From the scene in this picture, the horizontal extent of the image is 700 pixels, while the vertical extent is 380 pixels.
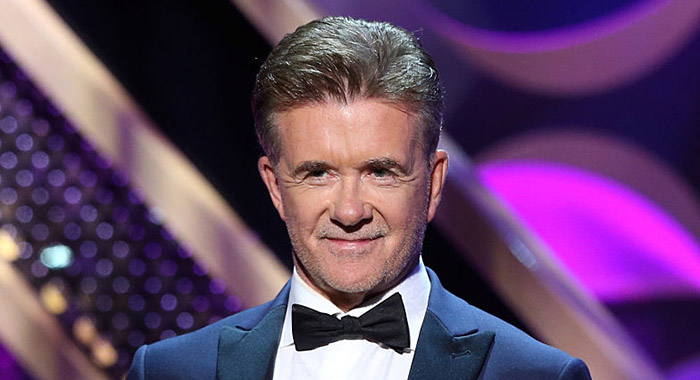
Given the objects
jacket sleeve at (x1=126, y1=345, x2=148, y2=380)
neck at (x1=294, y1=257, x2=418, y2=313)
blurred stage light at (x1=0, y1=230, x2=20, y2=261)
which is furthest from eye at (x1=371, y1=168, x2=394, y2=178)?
blurred stage light at (x1=0, y1=230, x2=20, y2=261)

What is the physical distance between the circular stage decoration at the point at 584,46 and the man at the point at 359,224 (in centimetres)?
117

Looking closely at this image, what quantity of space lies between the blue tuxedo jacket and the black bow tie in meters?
0.06

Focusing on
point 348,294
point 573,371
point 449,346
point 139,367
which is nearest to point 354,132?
point 348,294

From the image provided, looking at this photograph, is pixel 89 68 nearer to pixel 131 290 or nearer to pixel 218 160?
pixel 218 160

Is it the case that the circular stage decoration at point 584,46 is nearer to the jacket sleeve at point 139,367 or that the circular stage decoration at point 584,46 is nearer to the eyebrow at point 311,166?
the eyebrow at point 311,166

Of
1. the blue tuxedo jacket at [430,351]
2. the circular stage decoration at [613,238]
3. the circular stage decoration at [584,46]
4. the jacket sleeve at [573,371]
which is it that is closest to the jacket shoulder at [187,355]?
the blue tuxedo jacket at [430,351]

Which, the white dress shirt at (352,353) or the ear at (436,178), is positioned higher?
the ear at (436,178)

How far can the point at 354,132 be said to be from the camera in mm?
2158

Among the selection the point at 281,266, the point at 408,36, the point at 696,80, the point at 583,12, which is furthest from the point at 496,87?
the point at 408,36

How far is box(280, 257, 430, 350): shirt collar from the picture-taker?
7.63ft

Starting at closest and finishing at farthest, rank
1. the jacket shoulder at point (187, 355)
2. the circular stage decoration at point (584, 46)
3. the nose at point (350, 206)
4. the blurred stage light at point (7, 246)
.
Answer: the nose at point (350, 206)
the jacket shoulder at point (187, 355)
the blurred stage light at point (7, 246)
the circular stage decoration at point (584, 46)

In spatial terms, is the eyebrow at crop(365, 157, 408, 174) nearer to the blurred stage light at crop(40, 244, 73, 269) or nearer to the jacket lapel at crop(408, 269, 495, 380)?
the jacket lapel at crop(408, 269, 495, 380)

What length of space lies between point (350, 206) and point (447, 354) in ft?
1.21

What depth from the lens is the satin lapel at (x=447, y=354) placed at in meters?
2.19
